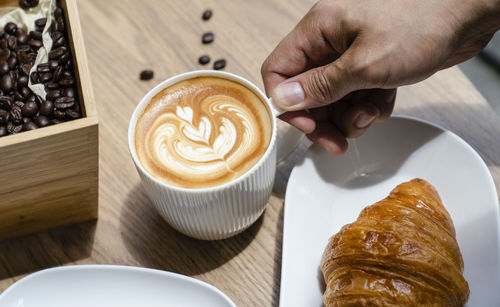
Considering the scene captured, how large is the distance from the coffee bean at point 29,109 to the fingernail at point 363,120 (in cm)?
72

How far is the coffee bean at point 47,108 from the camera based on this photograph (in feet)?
3.48

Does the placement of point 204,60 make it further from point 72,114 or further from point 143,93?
point 72,114

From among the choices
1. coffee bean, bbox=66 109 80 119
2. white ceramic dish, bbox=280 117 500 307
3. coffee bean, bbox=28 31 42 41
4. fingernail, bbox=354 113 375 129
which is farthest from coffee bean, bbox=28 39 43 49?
fingernail, bbox=354 113 375 129

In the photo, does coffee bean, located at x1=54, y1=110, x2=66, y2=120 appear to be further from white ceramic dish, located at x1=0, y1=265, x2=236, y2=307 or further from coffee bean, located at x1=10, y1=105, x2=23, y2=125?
white ceramic dish, located at x1=0, y1=265, x2=236, y2=307

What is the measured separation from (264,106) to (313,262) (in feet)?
1.14

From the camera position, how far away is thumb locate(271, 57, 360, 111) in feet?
3.59

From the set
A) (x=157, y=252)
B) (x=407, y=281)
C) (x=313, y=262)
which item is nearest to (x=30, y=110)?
(x=157, y=252)

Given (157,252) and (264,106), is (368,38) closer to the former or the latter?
(264,106)

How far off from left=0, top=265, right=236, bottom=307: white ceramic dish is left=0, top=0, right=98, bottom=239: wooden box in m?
0.14

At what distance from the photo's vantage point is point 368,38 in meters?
Result: 1.11

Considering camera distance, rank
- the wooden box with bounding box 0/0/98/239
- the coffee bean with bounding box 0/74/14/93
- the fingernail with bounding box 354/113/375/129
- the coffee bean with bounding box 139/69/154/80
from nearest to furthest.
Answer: the wooden box with bounding box 0/0/98/239
the coffee bean with bounding box 0/74/14/93
the fingernail with bounding box 354/113/375/129
the coffee bean with bounding box 139/69/154/80

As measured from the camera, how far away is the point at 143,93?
145 centimetres

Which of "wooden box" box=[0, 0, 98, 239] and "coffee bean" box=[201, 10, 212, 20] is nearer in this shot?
"wooden box" box=[0, 0, 98, 239]

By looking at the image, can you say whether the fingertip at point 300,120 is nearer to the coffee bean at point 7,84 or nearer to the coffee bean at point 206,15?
the coffee bean at point 206,15
